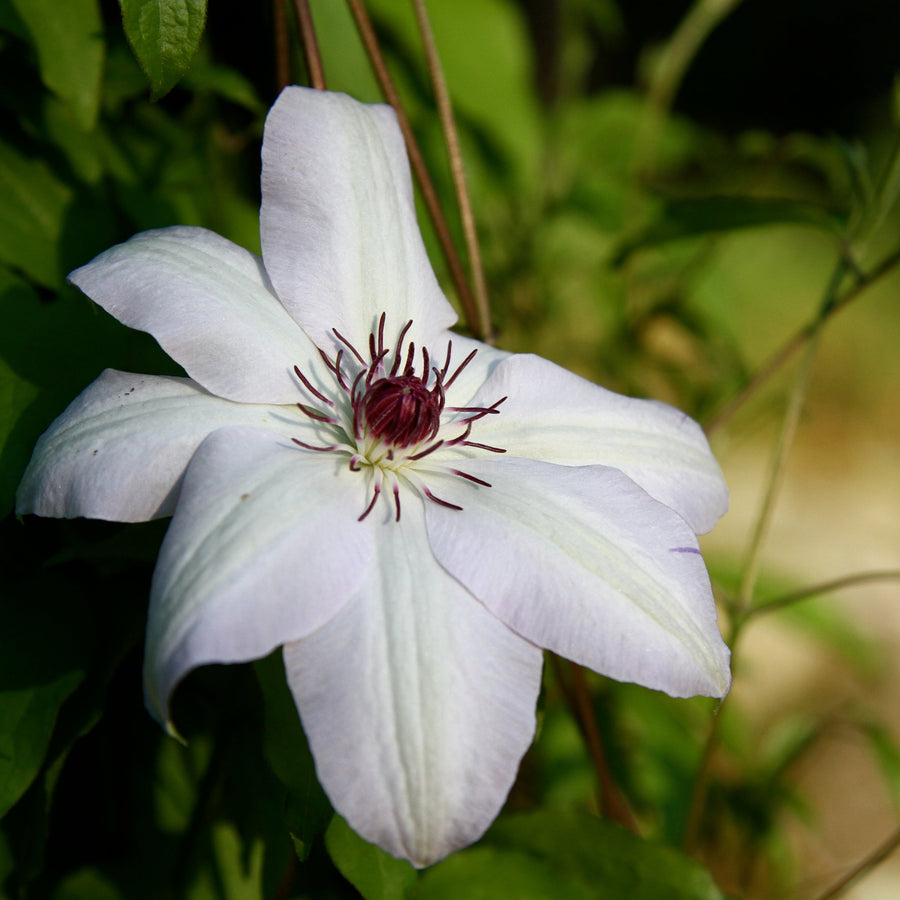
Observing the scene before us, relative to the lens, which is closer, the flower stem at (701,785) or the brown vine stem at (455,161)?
the brown vine stem at (455,161)

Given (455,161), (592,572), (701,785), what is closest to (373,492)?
(592,572)

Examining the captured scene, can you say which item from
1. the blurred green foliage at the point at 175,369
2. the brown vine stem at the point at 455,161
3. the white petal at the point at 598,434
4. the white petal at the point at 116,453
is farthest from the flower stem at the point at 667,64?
the white petal at the point at 116,453

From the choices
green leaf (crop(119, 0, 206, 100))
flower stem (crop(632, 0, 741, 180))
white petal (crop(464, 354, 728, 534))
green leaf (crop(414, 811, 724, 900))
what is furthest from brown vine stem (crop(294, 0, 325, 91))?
flower stem (crop(632, 0, 741, 180))

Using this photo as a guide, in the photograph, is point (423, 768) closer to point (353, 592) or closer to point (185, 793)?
point (353, 592)

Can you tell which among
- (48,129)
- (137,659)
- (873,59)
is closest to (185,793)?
(137,659)

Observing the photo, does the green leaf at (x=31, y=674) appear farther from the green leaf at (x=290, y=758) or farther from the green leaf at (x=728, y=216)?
the green leaf at (x=728, y=216)

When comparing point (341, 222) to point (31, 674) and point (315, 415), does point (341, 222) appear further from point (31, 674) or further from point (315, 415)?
point (31, 674)
